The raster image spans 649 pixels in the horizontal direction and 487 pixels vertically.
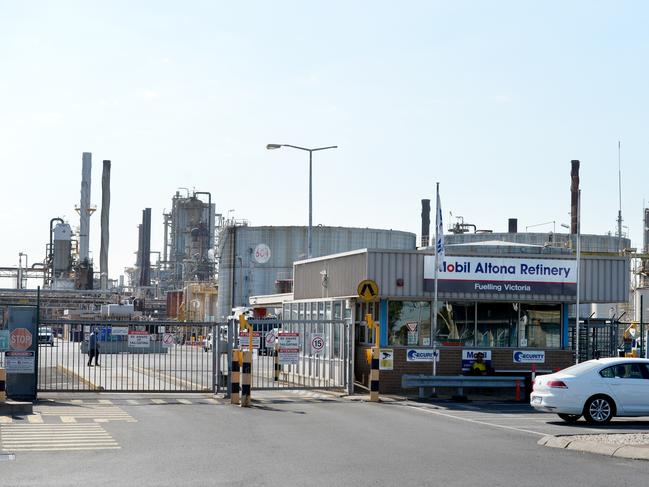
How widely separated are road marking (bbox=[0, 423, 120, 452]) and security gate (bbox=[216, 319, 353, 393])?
860 cm

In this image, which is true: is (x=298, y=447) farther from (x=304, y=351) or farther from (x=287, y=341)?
(x=304, y=351)

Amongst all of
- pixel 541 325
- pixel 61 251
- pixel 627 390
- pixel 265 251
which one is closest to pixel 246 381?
pixel 627 390

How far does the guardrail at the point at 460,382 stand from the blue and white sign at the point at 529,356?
206cm

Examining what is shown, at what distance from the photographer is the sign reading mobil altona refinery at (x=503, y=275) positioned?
97.0 ft

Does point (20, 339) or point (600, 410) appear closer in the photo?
point (600, 410)

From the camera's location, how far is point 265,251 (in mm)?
79750

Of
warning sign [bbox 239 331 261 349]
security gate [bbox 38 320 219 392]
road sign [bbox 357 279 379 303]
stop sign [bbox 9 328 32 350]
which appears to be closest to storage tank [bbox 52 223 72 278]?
security gate [bbox 38 320 219 392]

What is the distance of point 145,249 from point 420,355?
95059 millimetres

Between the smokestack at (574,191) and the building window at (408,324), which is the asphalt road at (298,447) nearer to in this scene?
the building window at (408,324)

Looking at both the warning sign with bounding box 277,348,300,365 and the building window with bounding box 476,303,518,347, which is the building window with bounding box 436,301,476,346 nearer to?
the building window with bounding box 476,303,518,347

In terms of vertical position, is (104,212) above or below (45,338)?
above

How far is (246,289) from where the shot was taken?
80375 millimetres

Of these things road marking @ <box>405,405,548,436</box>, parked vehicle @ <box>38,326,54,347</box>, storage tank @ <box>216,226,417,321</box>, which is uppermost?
storage tank @ <box>216,226,417,321</box>

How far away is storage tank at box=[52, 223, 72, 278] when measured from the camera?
105875 mm
